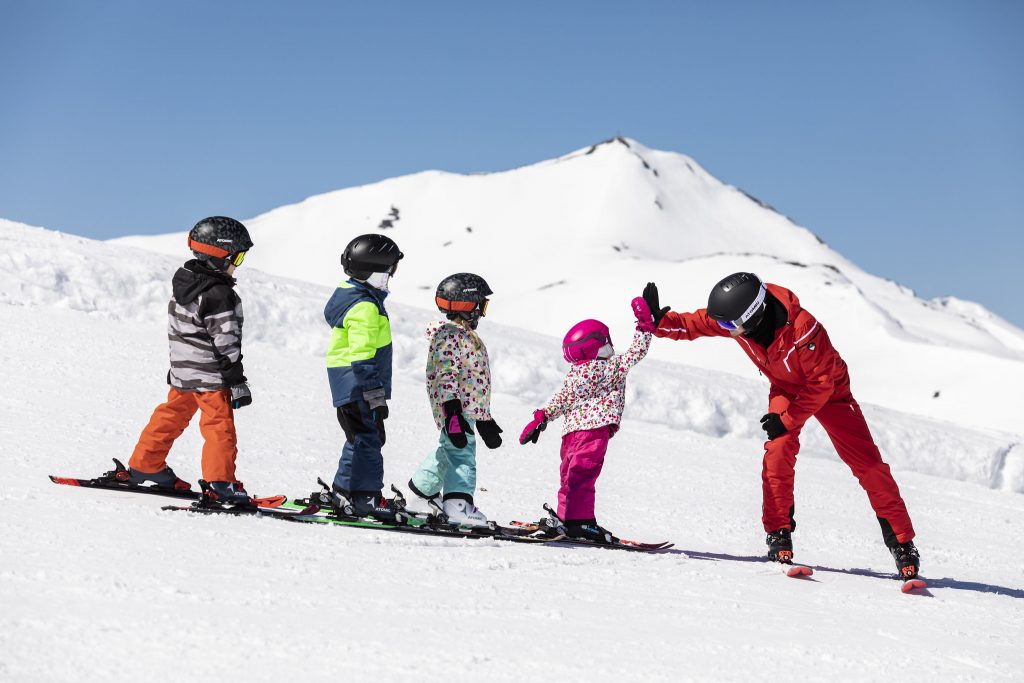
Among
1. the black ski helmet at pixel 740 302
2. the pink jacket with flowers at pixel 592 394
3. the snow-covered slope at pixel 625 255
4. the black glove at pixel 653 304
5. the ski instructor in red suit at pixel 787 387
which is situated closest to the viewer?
the black ski helmet at pixel 740 302

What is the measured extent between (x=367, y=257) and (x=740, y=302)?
7.74ft

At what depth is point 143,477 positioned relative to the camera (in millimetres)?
6086

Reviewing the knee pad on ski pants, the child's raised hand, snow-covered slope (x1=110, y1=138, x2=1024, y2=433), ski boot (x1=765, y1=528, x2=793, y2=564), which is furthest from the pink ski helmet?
snow-covered slope (x1=110, y1=138, x2=1024, y2=433)

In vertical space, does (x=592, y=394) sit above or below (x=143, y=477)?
above

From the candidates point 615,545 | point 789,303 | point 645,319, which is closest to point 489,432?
point 615,545

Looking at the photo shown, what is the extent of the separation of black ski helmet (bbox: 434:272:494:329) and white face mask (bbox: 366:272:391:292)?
0.41 meters

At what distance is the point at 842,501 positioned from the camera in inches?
417

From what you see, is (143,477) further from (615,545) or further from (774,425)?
(774,425)

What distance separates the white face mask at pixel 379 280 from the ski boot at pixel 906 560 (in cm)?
380

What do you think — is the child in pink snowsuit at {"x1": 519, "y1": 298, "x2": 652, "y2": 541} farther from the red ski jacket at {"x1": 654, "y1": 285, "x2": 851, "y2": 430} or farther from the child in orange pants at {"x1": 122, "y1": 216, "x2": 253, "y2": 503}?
the child in orange pants at {"x1": 122, "y1": 216, "x2": 253, "y2": 503}

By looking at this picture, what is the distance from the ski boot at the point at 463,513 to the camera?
6.25m

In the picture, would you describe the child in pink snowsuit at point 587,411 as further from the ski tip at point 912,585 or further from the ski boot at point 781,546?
the ski tip at point 912,585

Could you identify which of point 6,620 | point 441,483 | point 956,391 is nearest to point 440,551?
point 441,483

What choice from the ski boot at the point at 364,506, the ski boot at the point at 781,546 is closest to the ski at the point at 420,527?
the ski boot at the point at 364,506
